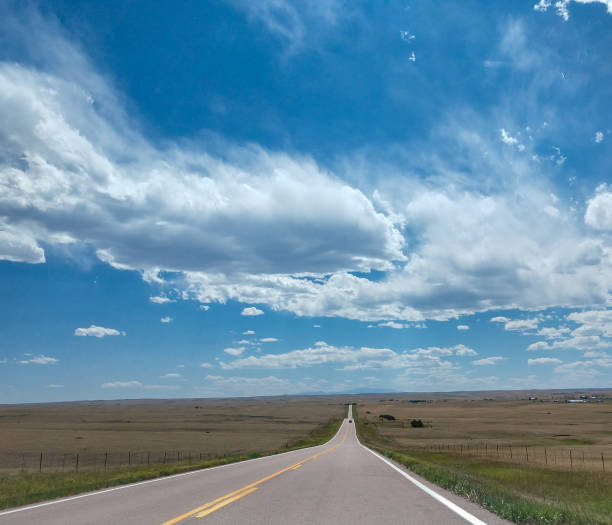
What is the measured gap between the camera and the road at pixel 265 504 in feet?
29.5

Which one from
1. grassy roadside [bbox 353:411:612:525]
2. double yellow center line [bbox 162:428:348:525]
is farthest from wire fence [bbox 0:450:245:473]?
double yellow center line [bbox 162:428:348:525]

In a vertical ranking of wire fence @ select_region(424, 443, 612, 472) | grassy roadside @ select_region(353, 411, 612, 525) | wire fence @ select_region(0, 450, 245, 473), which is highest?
grassy roadside @ select_region(353, 411, 612, 525)

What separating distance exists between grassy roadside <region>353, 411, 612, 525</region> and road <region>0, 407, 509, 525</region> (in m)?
0.44

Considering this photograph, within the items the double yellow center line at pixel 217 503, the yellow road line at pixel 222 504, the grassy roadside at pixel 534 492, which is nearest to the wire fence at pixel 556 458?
the grassy roadside at pixel 534 492

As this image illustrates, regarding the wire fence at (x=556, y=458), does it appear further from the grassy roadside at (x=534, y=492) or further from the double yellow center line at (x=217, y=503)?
the double yellow center line at (x=217, y=503)

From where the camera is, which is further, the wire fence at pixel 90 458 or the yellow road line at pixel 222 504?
the wire fence at pixel 90 458

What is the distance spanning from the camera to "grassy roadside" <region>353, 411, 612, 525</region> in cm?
878

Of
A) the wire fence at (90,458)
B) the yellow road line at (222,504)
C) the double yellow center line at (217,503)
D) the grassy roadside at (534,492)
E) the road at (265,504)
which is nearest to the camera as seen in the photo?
the grassy roadside at (534,492)

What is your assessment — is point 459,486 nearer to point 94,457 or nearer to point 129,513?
point 129,513

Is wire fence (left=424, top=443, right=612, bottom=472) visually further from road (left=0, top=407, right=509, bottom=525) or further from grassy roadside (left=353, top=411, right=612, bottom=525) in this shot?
road (left=0, top=407, right=509, bottom=525)

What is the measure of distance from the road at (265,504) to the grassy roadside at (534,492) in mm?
439

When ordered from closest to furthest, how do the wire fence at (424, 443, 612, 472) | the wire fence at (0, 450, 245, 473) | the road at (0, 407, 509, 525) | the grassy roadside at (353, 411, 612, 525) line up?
the grassy roadside at (353, 411, 612, 525) → the road at (0, 407, 509, 525) → the wire fence at (424, 443, 612, 472) → the wire fence at (0, 450, 245, 473)

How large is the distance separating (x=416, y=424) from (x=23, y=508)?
277 feet

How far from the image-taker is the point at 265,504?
35.1ft
